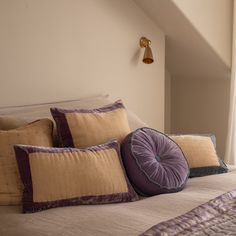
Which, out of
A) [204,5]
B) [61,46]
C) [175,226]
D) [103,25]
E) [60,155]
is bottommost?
[175,226]

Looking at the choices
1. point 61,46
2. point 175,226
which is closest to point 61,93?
point 61,46

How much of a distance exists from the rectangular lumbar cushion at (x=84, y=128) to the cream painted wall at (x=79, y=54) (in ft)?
1.51

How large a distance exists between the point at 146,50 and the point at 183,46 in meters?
0.45

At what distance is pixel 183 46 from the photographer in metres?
2.98

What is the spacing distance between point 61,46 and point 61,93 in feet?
0.91

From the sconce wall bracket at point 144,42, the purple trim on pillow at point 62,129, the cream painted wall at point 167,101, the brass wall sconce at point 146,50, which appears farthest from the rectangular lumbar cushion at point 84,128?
the cream painted wall at point 167,101

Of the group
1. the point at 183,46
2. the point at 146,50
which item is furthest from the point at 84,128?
the point at 183,46

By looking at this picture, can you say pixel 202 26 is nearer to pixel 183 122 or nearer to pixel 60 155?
pixel 183 122

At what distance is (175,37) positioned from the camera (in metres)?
2.91

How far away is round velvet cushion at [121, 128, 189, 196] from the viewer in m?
1.59

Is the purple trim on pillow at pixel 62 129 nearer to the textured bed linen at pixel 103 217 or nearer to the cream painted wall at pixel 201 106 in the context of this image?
the textured bed linen at pixel 103 217

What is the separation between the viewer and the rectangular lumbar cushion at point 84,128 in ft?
5.50

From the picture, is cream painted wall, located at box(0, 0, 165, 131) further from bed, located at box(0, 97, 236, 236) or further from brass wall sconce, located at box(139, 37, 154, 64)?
bed, located at box(0, 97, 236, 236)

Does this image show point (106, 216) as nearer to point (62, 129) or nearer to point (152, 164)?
point (152, 164)
